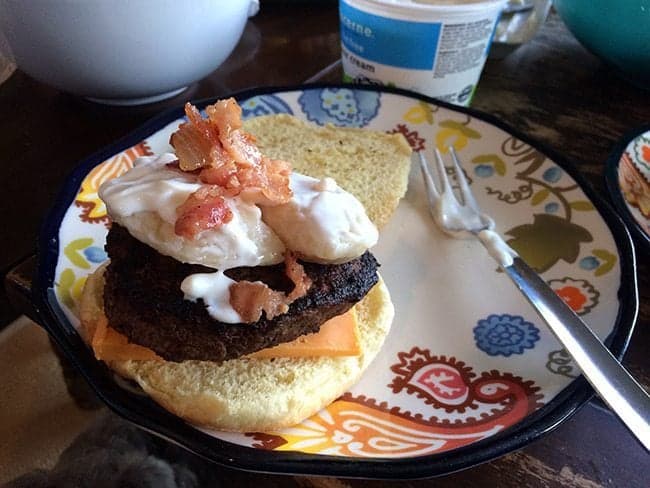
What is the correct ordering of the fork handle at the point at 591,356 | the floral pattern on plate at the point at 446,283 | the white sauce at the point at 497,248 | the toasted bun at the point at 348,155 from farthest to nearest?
the toasted bun at the point at 348,155 → the white sauce at the point at 497,248 → the floral pattern on plate at the point at 446,283 → the fork handle at the point at 591,356

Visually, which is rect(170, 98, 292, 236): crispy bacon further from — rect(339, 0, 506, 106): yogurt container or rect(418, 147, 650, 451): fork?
rect(339, 0, 506, 106): yogurt container

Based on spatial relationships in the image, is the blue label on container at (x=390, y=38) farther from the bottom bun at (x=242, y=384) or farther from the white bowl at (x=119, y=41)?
the bottom bun at (x=242, y=384)

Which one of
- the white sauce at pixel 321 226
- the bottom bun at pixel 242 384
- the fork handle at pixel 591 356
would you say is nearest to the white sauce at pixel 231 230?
the white sauce at pixel 321 226

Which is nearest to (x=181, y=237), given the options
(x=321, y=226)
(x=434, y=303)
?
(x=321, y=226)

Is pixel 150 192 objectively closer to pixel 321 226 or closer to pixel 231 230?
pixel 231 230

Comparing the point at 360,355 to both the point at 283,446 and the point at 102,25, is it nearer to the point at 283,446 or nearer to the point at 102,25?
the point at 283,446

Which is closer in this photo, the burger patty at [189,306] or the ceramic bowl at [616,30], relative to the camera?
the burger patty at [189,306]
